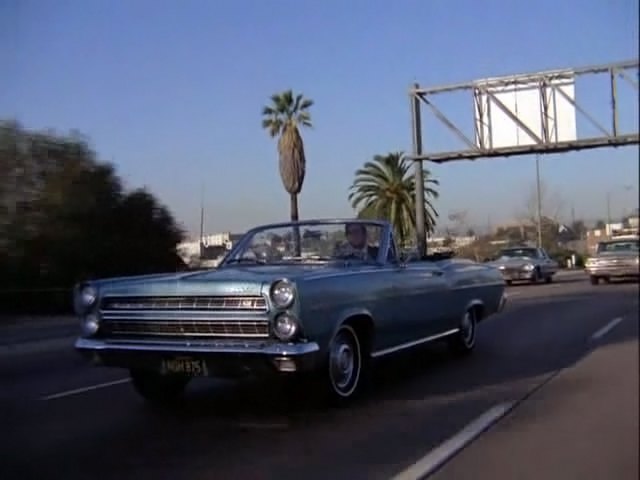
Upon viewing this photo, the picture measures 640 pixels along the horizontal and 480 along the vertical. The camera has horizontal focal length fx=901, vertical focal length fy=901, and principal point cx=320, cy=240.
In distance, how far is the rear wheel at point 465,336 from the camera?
9.70 metres

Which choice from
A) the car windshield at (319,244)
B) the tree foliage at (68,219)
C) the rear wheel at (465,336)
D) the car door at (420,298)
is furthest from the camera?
the rear wheel at (465,336)

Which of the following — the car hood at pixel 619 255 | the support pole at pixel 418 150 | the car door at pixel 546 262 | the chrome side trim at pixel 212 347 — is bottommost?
the chrome side trim at pixel 212 347

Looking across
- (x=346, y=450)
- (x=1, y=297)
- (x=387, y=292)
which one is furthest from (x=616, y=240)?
(x=1, y=297)

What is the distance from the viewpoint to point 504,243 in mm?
4141

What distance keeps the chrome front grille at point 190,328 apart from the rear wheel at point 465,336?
3.84 meters

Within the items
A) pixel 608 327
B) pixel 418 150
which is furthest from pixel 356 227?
pixel 608 327

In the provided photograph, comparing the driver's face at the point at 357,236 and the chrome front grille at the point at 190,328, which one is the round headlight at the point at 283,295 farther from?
the driver's face at the point at 357,236

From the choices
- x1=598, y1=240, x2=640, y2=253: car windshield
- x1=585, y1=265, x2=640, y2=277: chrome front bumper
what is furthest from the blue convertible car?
x1=598, y1=240, x2=640, y2=253: car windshield

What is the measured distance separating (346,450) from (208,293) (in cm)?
155

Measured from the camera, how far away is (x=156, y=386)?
7.52 meters

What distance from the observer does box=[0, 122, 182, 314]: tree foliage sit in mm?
8523

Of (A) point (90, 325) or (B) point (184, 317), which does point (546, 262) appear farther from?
(A) point (90, 325)

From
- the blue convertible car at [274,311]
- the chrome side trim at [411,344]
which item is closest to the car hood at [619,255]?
the blue convertible car at [274,311]

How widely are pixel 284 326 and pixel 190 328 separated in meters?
0.72
